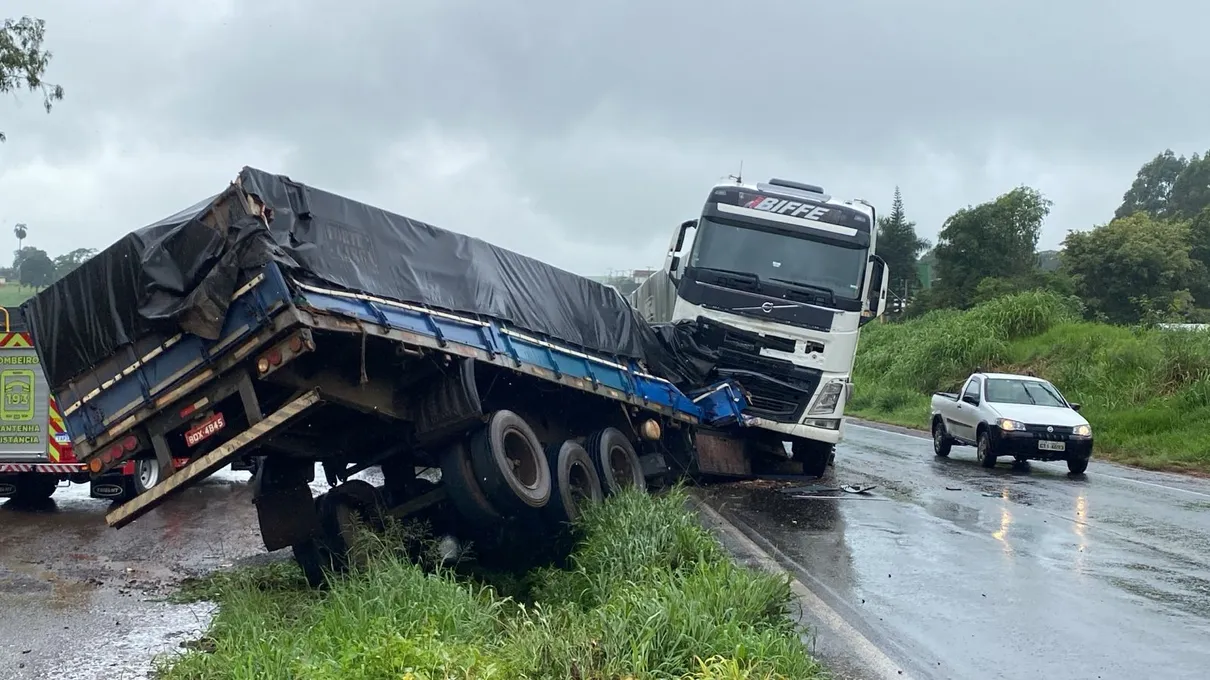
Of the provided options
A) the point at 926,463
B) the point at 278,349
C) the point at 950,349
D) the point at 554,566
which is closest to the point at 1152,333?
the point at 950,349

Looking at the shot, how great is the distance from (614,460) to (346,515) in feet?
10.5

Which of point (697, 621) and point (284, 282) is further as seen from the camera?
point (284, 282)

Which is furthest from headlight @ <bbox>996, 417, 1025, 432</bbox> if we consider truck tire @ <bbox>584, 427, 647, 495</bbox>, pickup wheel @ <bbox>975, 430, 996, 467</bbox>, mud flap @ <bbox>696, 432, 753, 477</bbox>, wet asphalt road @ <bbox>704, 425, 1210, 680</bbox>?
truck tire @ <bbox>584, 427, 647, 495</bbox>

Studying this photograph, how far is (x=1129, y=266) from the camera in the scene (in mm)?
40844

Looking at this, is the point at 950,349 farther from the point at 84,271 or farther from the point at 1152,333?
the point at 84,271

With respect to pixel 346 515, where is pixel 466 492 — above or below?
above

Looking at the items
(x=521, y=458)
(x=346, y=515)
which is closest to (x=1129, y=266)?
(x=521, y=458)

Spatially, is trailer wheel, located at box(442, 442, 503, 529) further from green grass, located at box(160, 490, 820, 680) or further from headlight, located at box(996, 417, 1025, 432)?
headlight, located at box(996, 417, 1025, 432)

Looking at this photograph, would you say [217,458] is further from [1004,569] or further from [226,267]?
[1004,569]

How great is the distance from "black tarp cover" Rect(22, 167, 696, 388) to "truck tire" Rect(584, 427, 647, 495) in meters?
1.80

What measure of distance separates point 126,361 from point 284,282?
1352 mm

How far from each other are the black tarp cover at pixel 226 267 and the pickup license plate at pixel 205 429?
64 cm

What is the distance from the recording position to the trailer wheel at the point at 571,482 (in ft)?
28.3

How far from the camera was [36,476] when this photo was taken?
13.0 metres
